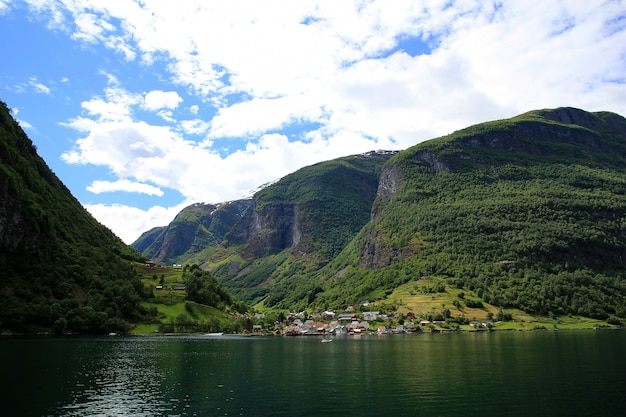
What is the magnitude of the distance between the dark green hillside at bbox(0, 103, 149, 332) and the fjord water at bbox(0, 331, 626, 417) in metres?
53.5

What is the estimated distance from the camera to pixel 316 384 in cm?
5706

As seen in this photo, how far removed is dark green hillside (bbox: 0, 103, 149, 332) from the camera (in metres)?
136

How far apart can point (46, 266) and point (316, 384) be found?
12877 centimetres

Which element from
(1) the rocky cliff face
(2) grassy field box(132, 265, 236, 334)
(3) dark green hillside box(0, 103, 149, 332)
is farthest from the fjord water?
(2) grassy field box(132, 265, 236, 334)

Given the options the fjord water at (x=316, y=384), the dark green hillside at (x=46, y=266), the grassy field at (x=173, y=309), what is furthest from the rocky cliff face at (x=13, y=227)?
the fjord water at (x=316, y=384)

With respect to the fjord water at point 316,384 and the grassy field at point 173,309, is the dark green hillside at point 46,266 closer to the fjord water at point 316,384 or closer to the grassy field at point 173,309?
the grassy field at point 173,309

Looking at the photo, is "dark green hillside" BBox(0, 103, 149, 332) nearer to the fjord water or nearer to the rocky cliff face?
the rocky cliff face

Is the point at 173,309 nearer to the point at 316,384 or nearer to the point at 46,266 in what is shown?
the point at 46,266

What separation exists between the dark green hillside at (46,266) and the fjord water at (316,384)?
176 ft

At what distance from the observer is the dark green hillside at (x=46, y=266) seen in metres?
136

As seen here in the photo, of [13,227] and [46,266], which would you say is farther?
[46,266]

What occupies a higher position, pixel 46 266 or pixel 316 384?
pixel 46 266

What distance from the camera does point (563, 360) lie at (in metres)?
75.4

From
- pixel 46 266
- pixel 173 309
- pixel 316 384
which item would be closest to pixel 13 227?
pixel 46 266
